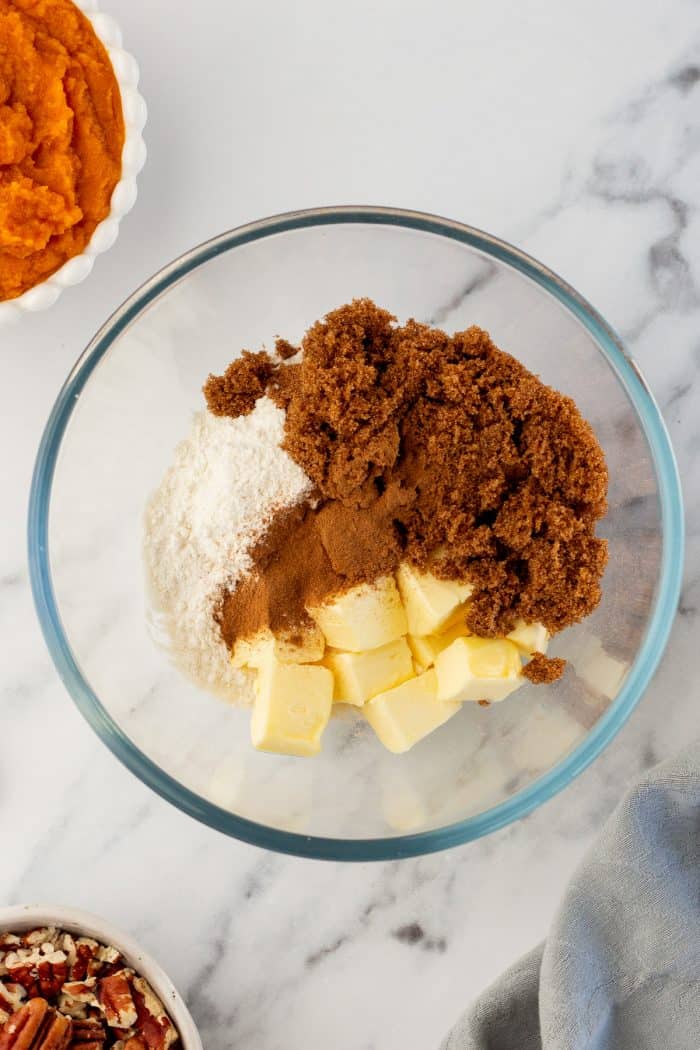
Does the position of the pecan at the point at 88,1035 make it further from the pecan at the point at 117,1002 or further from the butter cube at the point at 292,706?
the butter cube at the point at 292,706

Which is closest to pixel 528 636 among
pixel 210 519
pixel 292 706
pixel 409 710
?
pixel 409 710

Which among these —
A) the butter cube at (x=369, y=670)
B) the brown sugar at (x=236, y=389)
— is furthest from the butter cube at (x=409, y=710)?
the brown sugar at (x=236, y=389)

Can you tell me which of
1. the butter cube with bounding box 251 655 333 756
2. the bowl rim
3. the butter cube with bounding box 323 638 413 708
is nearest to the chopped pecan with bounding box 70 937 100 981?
the bowl rim

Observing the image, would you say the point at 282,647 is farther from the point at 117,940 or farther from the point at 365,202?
the point at 365,202

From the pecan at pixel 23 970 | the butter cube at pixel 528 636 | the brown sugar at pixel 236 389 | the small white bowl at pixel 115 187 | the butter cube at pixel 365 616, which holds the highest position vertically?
the small white bowl at pixel 115 187

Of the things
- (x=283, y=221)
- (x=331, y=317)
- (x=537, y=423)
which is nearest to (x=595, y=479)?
(x=537, y=423)

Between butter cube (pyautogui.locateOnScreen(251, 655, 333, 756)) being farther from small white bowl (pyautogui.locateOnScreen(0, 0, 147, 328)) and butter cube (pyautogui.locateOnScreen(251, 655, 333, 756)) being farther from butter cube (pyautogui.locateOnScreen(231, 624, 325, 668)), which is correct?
small white bowl (pyautogui.locateOnScreen(0, 0, 147, 328))
